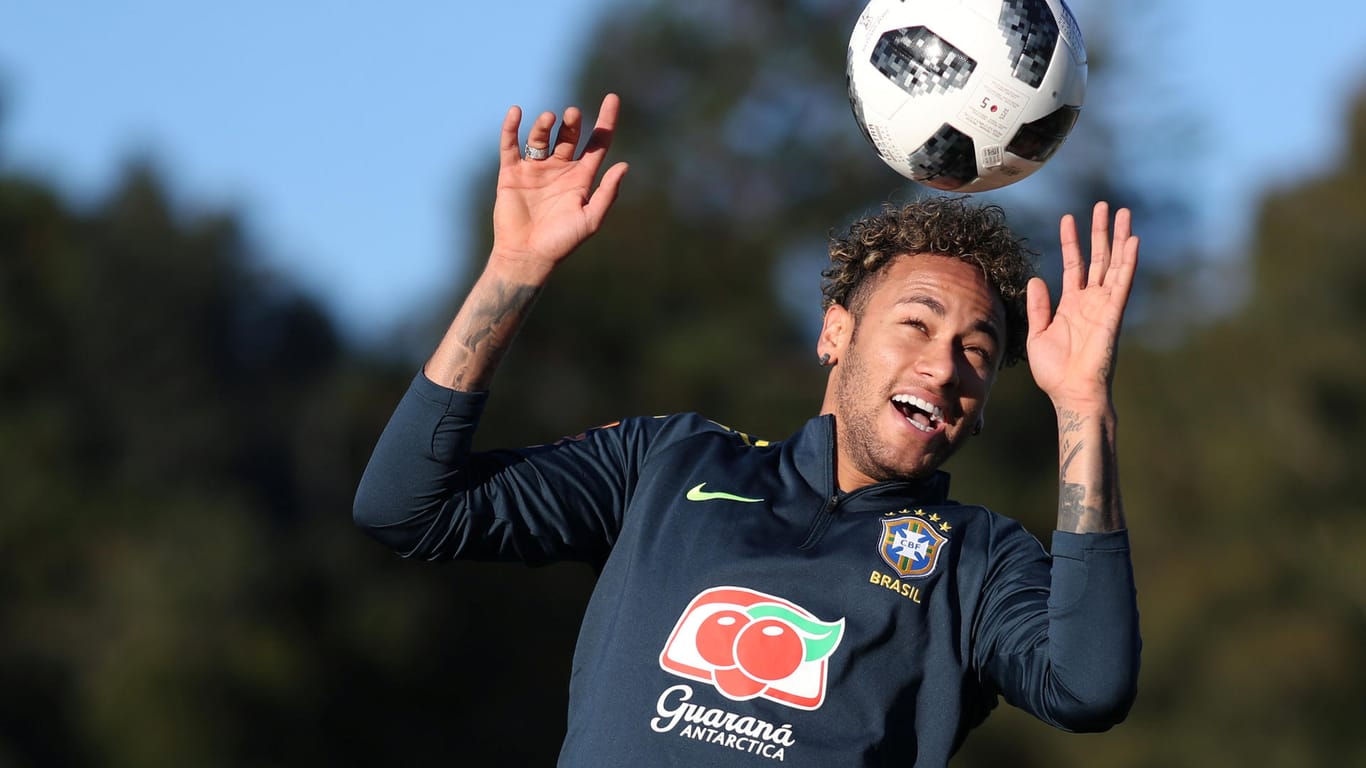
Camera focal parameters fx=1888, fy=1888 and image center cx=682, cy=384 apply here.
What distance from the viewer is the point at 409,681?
30.2 m

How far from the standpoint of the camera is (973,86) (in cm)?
572

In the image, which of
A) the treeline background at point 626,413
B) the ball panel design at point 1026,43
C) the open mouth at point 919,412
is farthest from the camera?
the treeline background at point 626,413

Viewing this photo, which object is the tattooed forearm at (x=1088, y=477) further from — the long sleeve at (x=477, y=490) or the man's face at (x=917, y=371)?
the long sleeve at (x=477, y=490)

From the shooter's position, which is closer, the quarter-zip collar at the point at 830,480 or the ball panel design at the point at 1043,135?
the quarter-zip collar at the point at 830,480

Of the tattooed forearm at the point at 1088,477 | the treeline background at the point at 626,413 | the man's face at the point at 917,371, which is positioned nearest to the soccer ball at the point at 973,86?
the man's face at the point at 917,371

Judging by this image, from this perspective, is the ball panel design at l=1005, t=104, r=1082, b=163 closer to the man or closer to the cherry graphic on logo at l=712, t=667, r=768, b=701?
the man

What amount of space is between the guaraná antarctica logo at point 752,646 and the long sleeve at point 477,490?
0.51m

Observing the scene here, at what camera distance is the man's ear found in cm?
566

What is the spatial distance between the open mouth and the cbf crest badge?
10.4 inches

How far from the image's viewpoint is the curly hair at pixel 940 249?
18.2 ft

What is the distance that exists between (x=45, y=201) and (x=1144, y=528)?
2537 centimetres

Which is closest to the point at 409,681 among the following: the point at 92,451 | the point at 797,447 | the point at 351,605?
the point at 351,605

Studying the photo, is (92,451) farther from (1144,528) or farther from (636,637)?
(636,637)

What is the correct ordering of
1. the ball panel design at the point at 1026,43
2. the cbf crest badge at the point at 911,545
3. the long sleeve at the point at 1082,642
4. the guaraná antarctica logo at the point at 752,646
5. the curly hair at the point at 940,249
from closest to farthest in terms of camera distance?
the long sleeve at the point at 1082,642, the guaraná antarctica logo at the point at 752,646, the cbf crest badge at the point at 911,545, the curly hair at the point at 940,249, the ball panel design at the point at 1026,43
